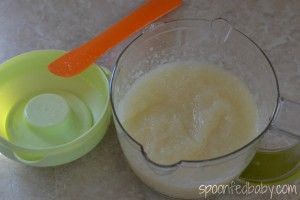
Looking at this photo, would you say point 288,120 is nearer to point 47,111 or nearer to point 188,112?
point 188,112

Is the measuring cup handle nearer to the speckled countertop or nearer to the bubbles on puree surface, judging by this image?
the bubbles on puree surface

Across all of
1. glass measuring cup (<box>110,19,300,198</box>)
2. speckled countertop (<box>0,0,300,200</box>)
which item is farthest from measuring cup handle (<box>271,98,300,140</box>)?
speckled countertop (<box>0,0,300,200</box>)

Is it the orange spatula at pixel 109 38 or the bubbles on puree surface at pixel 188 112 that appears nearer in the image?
the bubbles on puree surface at pixel 188 112

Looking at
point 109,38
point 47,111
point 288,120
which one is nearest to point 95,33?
point 109,38

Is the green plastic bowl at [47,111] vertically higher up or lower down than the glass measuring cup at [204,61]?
lower down

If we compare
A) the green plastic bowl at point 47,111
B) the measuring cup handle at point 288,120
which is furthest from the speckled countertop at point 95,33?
the measuring cup handle at point 288,120

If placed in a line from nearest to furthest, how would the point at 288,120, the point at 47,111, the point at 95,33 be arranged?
the point at 288,120, the point at 47,111, the point at 95,33

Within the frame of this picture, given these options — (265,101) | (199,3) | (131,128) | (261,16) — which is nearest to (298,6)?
(261,16)

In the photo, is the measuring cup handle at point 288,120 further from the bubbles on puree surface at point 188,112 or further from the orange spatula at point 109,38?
the orange spatula at point 109,38
